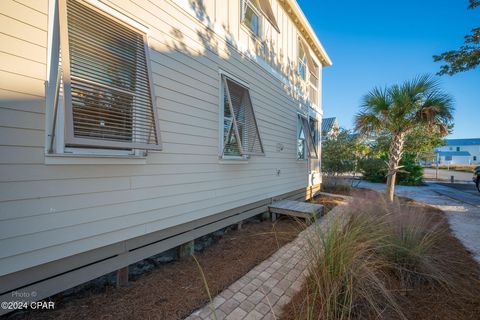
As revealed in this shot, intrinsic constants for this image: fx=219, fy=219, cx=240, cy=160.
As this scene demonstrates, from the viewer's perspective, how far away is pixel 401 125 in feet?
23.5

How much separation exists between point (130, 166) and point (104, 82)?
3.35ft

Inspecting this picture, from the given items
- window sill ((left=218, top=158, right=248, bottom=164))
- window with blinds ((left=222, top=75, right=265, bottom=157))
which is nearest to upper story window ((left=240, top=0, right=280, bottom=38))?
window with blinds ((left=222, top=75, right=265, bottom=157))

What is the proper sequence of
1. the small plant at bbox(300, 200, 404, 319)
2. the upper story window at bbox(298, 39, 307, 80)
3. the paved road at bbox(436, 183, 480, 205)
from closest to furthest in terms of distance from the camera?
the small plant at bbox(300, 200, 404, 319) → the upper story window at bbox(298, 39, 307, 80) → the paved road at bbox(436, 183, 480, 205)

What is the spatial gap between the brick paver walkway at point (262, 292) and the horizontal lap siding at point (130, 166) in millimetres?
1337

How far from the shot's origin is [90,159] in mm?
2373

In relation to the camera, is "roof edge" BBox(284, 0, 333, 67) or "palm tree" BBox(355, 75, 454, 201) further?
"roof edge" BBox(284, 0, 333, 67)

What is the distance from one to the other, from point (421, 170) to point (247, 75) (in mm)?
16955

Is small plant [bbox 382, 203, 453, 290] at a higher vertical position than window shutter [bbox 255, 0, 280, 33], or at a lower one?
lower

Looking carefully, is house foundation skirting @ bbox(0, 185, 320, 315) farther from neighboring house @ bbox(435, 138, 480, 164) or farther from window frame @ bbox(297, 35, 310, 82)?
neighboring house @ bbox(435, 138, 480, 164)

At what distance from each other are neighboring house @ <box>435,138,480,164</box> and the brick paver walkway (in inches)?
2884

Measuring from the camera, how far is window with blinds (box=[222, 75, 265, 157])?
472 centimetres

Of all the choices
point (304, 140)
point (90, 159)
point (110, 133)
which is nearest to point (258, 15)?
point (304, 140)

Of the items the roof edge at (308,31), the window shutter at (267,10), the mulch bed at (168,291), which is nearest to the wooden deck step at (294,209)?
the mulch bed at (168,291)

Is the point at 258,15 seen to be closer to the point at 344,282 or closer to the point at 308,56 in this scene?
the point at 308,56
